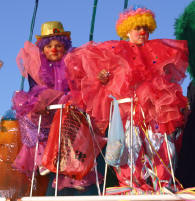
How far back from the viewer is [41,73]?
12.8ft

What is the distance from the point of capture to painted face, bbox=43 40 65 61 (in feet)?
13.5

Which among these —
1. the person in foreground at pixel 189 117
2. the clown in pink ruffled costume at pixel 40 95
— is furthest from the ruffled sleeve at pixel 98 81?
the person in foreground at pixel 189 117

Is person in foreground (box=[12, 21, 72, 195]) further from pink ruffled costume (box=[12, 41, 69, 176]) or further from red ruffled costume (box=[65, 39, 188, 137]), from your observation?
red ruffled costume (box=[65, 39, 188, 137])

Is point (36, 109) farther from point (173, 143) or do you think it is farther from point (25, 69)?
point (173, 143)

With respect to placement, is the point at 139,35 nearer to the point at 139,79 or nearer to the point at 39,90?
the point at 139,79

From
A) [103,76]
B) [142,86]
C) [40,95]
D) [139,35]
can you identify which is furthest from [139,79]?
[40,95]

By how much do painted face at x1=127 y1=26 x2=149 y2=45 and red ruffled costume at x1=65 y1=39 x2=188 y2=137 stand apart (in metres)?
0.33

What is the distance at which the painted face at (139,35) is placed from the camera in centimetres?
345

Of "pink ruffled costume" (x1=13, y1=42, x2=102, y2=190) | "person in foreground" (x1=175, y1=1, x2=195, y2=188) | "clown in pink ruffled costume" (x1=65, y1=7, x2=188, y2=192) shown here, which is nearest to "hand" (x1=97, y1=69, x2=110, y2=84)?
"clown in pink ruffled costume" (x1=65, y1=7, x2=188, y2=192)

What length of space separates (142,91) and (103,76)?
15.5 inches

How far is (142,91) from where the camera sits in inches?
118

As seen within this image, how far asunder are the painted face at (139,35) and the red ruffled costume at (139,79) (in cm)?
33

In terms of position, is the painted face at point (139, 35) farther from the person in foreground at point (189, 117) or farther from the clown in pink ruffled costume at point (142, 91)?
the person in foreground at point (189, 117)

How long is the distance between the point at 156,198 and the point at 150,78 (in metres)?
0.93
